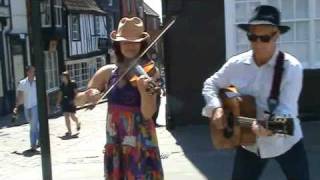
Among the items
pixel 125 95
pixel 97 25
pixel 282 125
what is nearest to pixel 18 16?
pixel 97 25

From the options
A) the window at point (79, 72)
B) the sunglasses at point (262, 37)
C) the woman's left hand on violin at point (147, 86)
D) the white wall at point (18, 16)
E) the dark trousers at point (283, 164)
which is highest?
the white wall at point (18, 16)

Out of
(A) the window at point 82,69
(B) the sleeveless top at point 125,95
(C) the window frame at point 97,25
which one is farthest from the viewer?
(C) the window frame at point 97,25

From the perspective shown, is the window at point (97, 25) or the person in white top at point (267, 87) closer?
the person in white top at point (267, 87)

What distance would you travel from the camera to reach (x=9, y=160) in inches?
412

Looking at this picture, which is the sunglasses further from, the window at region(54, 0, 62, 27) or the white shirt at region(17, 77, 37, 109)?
the window at region(54, 0, 62, 27)

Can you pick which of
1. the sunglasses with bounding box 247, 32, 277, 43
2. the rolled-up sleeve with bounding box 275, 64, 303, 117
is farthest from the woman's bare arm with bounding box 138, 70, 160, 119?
the rolled-up sleeve with bounding box 275, 64, 303, 117

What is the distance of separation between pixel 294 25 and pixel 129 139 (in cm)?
692

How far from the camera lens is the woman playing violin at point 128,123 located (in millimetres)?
4391

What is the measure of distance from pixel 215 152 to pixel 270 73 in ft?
16.7

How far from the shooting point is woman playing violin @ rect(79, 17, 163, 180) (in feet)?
14.4

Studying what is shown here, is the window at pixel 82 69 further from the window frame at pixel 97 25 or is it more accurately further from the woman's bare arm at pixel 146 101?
the woman's bare arm at pixel 146 101

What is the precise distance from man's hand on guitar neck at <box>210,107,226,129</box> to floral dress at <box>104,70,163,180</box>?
0.72 metres

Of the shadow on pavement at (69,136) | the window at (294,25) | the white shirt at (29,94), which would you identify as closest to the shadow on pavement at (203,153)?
the window at (294,25)

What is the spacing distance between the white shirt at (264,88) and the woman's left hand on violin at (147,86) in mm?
369
